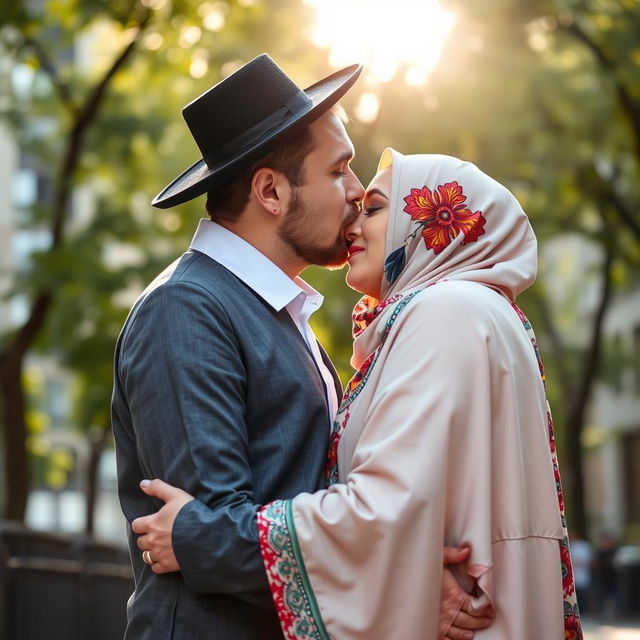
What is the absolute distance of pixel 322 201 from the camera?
3951mm

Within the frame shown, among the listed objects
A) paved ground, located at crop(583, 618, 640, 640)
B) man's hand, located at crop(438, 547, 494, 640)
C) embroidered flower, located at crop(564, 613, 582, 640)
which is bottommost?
paved ground, located at crop(583, 618, 640, 640)

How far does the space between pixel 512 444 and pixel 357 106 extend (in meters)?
10.5

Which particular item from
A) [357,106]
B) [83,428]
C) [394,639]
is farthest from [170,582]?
[83,428]

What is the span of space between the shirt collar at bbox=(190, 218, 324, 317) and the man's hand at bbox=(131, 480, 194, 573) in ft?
2.21

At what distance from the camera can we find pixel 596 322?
2300 cm

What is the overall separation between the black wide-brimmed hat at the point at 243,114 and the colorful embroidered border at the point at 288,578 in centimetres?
105

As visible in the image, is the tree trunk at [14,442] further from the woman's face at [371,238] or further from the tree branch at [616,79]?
the woman's face at [371,238]

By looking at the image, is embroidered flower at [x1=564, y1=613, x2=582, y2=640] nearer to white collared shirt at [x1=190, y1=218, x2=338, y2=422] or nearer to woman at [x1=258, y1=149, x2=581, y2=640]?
woman at [x1=258, y1=149, x2=581, y2=640]

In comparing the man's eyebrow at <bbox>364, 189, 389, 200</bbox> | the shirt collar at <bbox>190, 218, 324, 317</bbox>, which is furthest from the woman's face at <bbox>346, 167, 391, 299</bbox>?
the shirt collar at <bbox>190, 218, 324, 317</bbox>

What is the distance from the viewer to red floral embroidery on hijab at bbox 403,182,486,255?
3746 mm

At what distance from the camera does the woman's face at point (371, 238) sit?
3.96m

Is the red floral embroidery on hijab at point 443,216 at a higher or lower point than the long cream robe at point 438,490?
higher

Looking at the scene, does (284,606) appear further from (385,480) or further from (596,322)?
(596,322)

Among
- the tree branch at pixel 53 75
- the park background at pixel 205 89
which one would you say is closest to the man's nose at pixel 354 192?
the park background at pixel 205 89
